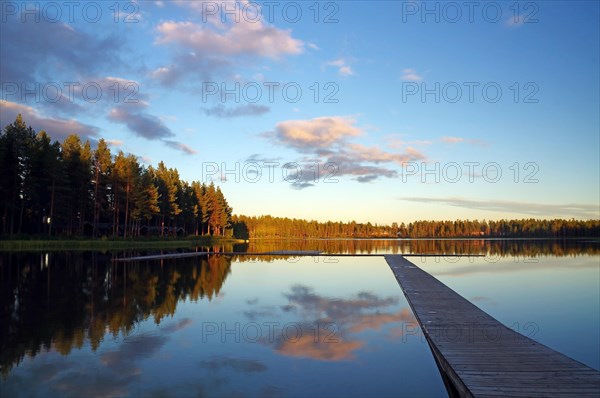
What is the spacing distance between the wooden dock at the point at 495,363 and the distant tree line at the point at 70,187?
50.9 metres

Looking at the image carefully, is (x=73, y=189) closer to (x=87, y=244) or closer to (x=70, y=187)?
(x=70, y=187)

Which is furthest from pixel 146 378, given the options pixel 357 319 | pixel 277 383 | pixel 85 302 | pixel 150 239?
pixel 150 239

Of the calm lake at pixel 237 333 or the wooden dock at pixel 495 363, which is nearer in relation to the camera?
the wooden dock at pixel 495 363

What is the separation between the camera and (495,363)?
8539 mm

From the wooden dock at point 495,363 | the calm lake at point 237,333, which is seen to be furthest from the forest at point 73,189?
the wooden dock at point 495,363

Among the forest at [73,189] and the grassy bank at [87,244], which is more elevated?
the forest at [73,189]

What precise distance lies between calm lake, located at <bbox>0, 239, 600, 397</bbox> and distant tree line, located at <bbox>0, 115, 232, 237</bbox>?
30.4 meters

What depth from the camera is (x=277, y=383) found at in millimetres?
8586

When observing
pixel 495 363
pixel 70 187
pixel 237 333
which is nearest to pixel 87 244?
pixel 70 187

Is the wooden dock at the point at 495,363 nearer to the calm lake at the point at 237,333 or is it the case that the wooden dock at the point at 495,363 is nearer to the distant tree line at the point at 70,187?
the calm lake at the point at 237,333

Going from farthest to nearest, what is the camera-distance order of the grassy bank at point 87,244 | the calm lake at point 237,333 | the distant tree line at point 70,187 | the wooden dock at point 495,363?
the distant tree line at point 70,187 → the grassy bank at point 87,244 → the calm lake at point 237,333 → the wooden dock at point 495,363

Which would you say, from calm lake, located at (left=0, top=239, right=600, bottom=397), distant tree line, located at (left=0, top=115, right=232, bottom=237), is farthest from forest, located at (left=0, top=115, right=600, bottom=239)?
calm lake, located at (left=0, top=239, right=600, bottom=397)

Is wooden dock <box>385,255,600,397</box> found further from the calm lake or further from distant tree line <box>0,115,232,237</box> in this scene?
distant tree line <box>0,115,232,237</box>

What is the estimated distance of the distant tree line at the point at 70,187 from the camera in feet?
166
